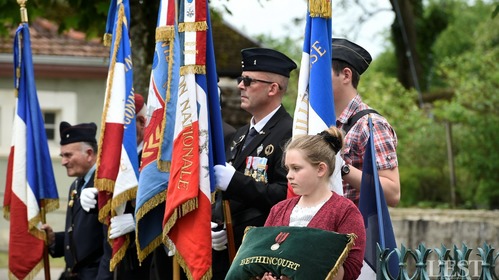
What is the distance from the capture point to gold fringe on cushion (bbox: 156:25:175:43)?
7262 mm

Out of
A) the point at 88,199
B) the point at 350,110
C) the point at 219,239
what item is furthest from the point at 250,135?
the point at 88,199

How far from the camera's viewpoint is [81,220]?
8297mm

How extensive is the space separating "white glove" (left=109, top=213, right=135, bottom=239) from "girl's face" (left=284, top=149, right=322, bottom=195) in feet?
7.75

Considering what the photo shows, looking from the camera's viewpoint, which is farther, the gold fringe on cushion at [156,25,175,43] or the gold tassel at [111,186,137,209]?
the gold tassel at [111,186,137,209]

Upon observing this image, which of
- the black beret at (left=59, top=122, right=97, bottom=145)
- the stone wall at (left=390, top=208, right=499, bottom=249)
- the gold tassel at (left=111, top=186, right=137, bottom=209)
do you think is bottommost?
the stone wall at (left=390, top=208, right=499, bottom=249)

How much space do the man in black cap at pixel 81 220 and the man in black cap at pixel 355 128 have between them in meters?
2.32

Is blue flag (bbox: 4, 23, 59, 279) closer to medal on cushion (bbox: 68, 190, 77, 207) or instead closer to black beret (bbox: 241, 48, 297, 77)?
medal on cushion (bbox: 68, 190, 77, 207)

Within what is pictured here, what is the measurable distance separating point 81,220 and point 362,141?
2841 mm

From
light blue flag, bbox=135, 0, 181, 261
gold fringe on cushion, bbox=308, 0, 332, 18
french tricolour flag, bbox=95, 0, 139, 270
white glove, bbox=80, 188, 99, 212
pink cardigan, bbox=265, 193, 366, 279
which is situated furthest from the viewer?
white glove, bbox=80, 188, 99, 212

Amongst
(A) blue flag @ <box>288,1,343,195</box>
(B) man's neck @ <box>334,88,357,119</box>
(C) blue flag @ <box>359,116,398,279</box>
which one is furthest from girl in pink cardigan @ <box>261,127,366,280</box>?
(B) man's neck @ <box>334,88,357,119</box>

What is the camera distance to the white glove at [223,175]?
21.7 feet

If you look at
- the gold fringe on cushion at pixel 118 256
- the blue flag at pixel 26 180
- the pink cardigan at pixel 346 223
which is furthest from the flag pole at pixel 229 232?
the blue flag at pixel 26 180

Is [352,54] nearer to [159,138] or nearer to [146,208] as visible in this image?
[159,138]

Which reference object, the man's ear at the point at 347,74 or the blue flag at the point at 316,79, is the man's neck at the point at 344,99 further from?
the blue flag at the point at 316,79
